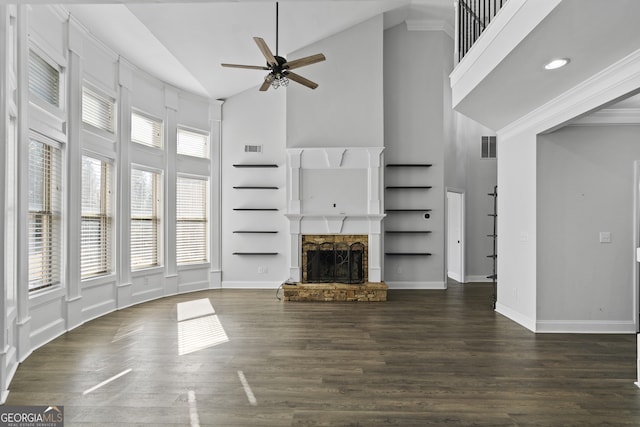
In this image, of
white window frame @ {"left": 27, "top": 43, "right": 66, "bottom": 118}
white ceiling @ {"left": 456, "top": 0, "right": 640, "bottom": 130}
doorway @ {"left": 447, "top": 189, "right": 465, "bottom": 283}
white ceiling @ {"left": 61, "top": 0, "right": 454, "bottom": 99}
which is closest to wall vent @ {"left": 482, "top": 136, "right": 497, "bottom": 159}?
doorway @ {"left": 447, "top": 189, "right": 465, "bottom": 283}

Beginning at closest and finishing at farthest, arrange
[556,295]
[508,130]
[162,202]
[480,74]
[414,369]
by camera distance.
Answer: [414,369]
[480,74]
[556,295]
[508,130]
[162,202]

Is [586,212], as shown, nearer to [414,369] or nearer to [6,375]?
[414,369]

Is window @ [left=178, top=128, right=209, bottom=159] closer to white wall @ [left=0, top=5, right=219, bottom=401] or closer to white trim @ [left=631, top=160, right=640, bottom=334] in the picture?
white wall @ [left=0, top=5, right=219, bottom=401]

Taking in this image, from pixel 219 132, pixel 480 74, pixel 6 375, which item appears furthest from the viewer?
pixel 219 132

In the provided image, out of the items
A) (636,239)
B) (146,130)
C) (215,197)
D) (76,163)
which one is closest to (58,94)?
(76,163)

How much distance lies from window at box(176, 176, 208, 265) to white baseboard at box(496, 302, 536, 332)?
16.8 feet

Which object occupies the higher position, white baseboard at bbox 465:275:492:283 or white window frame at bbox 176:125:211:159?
white window frame at bbox 176:125:211:159

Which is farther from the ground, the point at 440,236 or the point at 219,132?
the point at 219,132

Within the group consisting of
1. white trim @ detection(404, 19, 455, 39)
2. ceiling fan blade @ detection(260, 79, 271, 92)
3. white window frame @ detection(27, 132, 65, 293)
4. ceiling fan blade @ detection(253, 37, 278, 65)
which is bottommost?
white window frame @ detection(27, 132, 65, 293)

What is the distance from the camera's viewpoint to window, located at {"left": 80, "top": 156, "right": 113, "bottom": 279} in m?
4.93

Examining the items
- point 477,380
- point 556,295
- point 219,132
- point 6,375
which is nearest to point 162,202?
point 219,132

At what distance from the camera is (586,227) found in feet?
14.6

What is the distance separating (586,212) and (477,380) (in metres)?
2.68

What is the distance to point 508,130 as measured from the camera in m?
5.18
